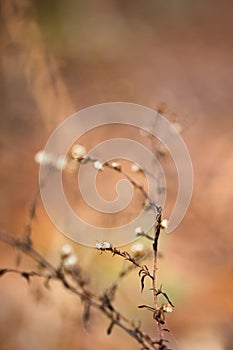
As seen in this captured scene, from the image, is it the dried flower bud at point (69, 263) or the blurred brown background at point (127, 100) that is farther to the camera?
the blurred brown background at point (127, 100)

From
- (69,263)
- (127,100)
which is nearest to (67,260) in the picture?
(69,263)

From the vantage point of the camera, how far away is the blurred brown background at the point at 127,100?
107 cm

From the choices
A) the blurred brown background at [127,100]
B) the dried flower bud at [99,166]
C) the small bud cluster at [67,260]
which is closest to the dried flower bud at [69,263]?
the small bud cluster at [67,260]

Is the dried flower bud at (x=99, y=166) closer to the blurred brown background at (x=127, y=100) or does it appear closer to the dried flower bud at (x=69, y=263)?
the dried flower bud at (x=69, y=263)

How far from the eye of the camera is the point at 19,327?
1079mm

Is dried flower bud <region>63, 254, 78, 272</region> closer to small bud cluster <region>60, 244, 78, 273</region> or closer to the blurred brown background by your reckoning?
small bud cluster <region>60, 244, 78, 273</region>

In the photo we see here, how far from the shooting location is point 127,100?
5.86ft

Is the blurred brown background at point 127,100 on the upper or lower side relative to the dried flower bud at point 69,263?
Answer: upper

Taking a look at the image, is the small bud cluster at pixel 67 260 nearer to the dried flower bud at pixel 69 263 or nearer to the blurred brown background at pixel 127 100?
Result: the dried flower bud at pixel 69 263

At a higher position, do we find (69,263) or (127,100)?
(127,100)

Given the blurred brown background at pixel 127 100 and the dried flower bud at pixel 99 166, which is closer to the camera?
the dried flower bud at pixel 99 166

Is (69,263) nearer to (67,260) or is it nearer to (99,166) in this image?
(67,260)

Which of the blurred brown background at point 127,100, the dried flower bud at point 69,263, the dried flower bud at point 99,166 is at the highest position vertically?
the blurred brown background at point 127,100

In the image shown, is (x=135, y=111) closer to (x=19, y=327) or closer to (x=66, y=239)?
(x=66, y=239)
